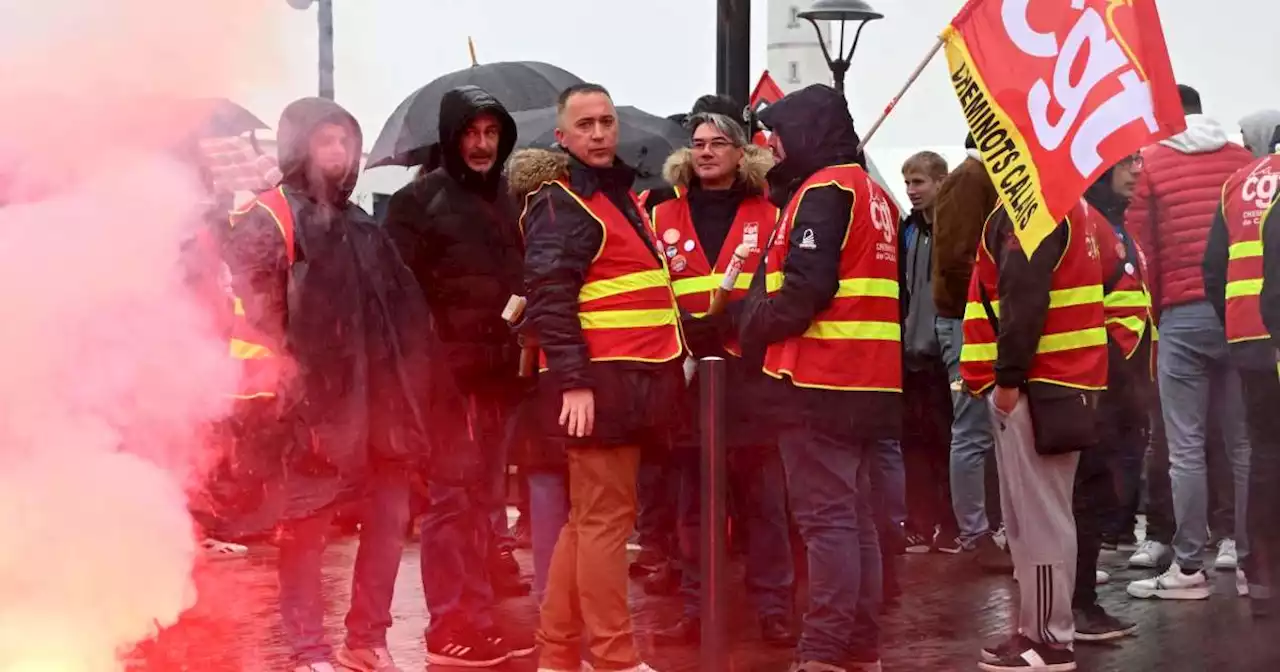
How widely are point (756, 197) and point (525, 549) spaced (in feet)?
10.6

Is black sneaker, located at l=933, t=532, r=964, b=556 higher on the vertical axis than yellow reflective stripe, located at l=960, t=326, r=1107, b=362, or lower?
lower

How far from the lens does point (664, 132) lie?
9.14 metres

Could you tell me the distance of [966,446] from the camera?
28.3 ft

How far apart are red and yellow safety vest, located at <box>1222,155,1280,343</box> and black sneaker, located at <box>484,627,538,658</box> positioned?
3.37 m

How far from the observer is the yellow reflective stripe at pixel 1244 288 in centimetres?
723

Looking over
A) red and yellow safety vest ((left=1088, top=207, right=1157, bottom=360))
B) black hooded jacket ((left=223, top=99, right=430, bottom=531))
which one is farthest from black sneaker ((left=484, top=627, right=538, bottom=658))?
red and yellow safety vest ((left=1088, top=207, right=1157, bottom=360))

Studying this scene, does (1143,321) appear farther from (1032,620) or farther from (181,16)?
(181,16)

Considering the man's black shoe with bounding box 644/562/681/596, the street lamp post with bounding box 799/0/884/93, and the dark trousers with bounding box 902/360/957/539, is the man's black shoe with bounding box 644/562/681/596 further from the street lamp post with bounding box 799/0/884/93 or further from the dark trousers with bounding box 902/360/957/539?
the street lamp post with bounding box 799/0/884/93

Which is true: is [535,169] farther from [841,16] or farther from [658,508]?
[841,16]

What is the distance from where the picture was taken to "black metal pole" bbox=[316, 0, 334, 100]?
19.1 feet

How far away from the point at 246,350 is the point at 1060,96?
9.55 ft

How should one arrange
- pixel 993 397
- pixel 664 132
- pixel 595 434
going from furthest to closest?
pixel 664 132
pixel 993 397
pixel 595 434

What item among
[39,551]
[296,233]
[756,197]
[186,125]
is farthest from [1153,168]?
[39,551]

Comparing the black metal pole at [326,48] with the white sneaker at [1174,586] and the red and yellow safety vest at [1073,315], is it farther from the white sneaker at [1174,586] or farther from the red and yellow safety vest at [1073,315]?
the white sneaker at [1174,586]
